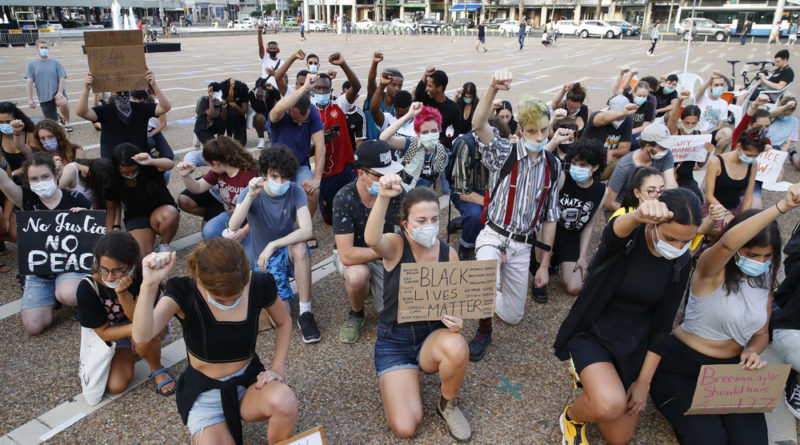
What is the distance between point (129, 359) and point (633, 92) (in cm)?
807

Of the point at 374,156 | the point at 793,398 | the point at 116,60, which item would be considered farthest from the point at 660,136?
the point at 116,60

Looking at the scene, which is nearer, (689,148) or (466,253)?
(466,253)

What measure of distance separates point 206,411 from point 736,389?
3.12 m

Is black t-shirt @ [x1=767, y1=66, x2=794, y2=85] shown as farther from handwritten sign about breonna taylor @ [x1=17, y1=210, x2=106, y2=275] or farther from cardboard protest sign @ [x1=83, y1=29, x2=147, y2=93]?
handwritten sign about breonna taylor @ [x1=17, y1=210, x2=106, y2=275]

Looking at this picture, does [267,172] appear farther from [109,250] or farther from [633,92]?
[633,92]

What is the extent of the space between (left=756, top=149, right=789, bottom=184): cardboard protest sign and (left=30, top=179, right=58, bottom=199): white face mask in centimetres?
769

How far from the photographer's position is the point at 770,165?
20.5ft

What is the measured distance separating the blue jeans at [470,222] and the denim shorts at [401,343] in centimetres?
201

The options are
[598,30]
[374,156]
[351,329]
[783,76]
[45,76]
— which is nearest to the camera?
[374,156]

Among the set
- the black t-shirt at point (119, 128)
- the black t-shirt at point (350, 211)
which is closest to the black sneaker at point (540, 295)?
the black t-shirt at point (350, 211)

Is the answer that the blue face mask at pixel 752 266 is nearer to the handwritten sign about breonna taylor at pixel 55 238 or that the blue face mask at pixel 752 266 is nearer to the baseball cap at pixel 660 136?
the baseball cap at pixel 660 136

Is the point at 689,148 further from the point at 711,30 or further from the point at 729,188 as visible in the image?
the point at 711,30

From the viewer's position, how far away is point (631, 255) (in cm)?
301

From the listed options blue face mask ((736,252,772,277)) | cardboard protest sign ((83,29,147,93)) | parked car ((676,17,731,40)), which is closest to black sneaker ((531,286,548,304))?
blue face mask ((736,252,772,277))
